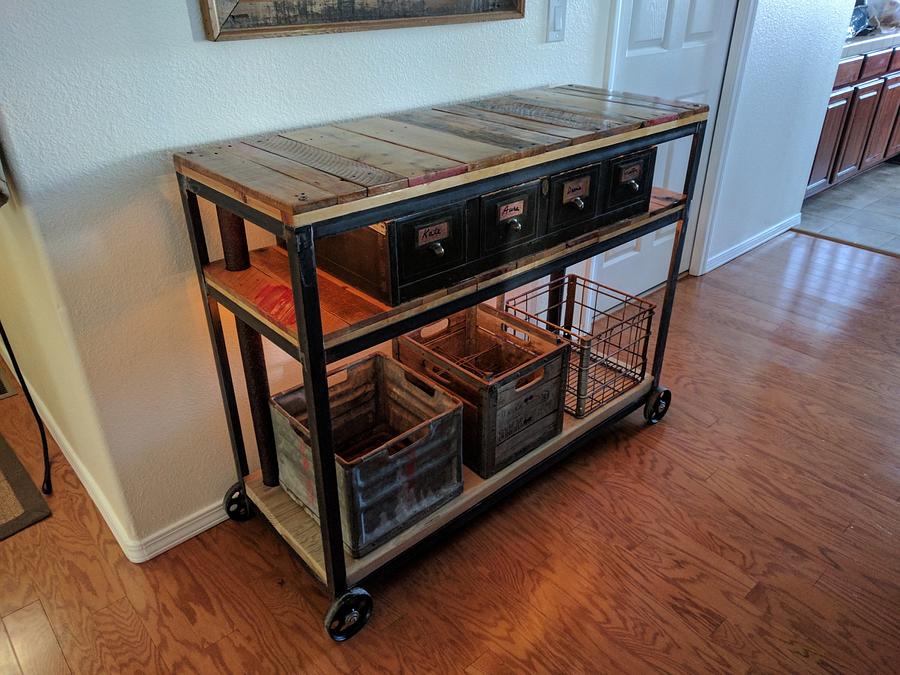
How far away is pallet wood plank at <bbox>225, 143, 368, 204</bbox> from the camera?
1104 mm

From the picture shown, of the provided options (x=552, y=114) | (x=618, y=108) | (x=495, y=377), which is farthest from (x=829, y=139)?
(x=495, y=377)

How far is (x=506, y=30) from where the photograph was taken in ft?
6.02

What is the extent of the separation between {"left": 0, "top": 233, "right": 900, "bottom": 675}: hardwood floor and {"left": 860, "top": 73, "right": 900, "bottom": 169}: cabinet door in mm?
2704

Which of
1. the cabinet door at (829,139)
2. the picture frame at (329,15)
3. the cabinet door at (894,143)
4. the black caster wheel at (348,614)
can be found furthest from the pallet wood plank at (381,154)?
the cabinet door at (894,143)

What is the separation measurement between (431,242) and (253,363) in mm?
549

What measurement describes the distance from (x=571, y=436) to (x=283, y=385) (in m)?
0.79

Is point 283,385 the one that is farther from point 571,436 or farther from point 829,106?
point 829,106

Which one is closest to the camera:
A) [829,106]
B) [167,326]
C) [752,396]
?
[167,326]

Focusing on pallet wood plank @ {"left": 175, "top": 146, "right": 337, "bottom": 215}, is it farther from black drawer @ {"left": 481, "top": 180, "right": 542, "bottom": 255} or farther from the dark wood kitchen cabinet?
the dark wood kitchen cabinet

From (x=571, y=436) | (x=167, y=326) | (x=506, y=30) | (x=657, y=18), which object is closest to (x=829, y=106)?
(x=657, y=18)

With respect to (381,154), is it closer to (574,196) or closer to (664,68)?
(574,196)

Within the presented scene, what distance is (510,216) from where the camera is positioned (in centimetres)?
139

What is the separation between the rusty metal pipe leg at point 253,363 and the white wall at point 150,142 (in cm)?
12

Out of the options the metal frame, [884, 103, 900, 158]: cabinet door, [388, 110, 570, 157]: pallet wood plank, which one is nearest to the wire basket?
the metal frame
